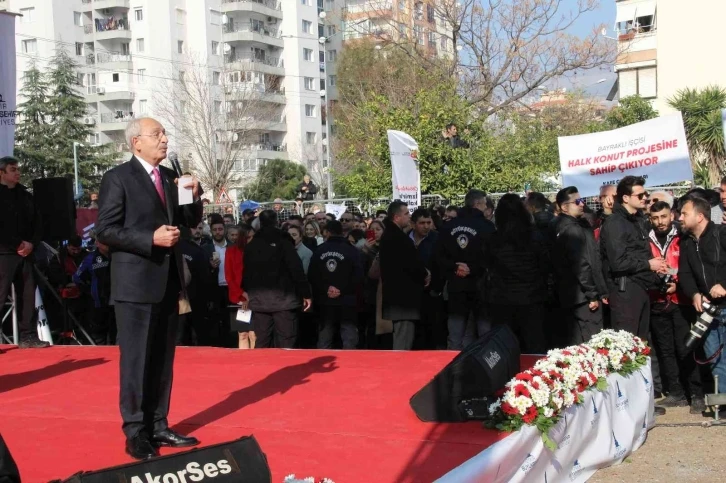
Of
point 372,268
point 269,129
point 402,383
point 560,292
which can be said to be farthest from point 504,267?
point 269,129

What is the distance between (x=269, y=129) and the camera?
63062 mm

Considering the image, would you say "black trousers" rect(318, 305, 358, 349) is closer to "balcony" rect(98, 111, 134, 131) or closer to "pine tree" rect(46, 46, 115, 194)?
"pine tree" rect(46, 46, 115, 194)

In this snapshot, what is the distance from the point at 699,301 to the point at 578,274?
1309mm

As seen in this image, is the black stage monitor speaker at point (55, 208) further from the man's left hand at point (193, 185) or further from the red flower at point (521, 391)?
the red flower at point (521, 391)

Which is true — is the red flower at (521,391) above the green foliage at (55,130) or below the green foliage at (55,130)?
below

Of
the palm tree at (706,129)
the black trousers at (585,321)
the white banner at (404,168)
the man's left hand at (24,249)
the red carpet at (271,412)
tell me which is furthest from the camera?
the palm tree at (706,129)

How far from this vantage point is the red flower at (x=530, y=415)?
19.2 ft

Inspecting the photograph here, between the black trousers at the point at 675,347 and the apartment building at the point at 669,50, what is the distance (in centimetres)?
3948

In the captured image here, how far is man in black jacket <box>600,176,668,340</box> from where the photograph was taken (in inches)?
329

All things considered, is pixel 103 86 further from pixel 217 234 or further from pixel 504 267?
pixel 504 267

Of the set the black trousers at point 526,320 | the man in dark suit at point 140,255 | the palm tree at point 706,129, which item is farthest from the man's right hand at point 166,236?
the palm tree at point 706,129

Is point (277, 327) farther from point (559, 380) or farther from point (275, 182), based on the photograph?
point (275, 182)

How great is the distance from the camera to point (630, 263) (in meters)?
8.32

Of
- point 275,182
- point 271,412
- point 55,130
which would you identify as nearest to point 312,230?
point 271,412
